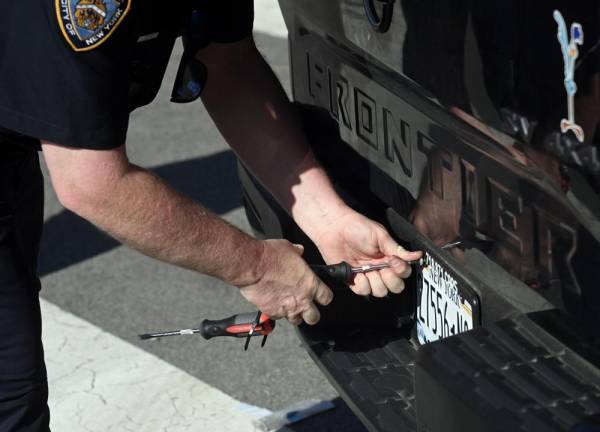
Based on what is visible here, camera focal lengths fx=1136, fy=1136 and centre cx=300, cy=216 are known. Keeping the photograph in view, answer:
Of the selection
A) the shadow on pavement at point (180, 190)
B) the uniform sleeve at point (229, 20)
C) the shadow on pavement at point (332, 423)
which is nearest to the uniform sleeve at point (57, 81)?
the uniform sleeve at point (229, 20)

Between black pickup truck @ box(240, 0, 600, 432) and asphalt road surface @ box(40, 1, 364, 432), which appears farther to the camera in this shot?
asphalt road surface @ box(40, 1, 364, 432)

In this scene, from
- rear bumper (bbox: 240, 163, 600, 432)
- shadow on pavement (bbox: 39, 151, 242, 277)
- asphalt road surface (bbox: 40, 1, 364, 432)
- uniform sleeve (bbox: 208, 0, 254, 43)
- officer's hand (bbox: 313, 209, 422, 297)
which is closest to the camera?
rear bumper (bbox: 240, 163, 600, 432)

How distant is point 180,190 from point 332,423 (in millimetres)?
2029

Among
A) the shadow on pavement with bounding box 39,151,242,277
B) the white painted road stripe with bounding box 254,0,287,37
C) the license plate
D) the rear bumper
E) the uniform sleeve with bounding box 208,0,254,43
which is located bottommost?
the white painted road stripe with bounding box 254,0,287,37

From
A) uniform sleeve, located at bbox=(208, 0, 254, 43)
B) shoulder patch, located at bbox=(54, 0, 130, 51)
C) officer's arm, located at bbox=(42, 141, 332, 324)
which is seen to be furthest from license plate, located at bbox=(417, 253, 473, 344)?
shoulder patch, located at bbox=(54, 0, 130, 51)

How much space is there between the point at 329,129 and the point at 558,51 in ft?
3.38

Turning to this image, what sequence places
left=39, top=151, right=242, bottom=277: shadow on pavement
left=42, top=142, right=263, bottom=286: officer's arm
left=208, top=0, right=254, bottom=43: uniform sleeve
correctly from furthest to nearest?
left=39, top=151, right=242, bottom=277: shadow on pavement
left=208, top=0, right=254, bottom=43: uniform sleeve
left=42, top=142, right=263, bottom=286: officer's arm

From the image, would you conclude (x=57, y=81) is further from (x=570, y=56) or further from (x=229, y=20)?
(x=570, y=56)

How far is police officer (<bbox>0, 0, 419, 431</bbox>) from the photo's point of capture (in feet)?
6.51

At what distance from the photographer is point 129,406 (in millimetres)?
3512

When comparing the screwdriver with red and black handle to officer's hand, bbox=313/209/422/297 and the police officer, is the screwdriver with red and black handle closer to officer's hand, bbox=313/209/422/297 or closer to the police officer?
the police officer

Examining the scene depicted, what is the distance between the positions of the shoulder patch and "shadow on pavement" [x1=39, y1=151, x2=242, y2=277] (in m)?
2.67

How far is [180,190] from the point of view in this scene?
16.9ft

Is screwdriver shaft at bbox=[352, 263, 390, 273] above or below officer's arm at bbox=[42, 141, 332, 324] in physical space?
below
